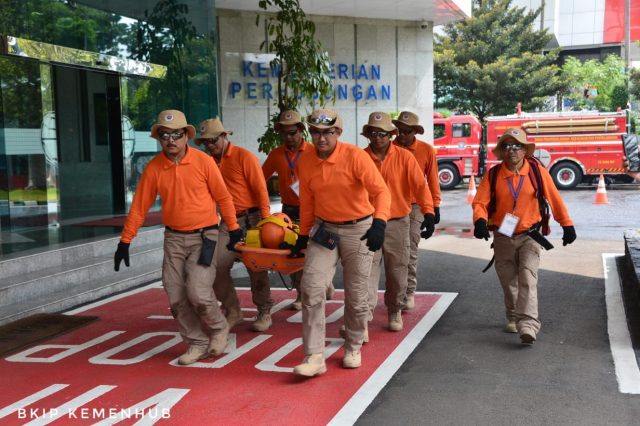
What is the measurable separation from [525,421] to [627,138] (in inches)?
907

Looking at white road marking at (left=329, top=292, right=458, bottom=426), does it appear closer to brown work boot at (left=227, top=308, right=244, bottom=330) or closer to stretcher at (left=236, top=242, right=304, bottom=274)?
stretcher at (left=236, top=242, right=304, bottom=274)

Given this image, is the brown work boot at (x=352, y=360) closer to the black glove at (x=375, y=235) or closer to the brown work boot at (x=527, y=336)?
the black glove at (x=375, y=235)

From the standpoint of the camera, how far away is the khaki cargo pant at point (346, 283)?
5793 millimetres

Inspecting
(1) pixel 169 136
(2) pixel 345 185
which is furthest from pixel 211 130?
(2) pixel 345 185

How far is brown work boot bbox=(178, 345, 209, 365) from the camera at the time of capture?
20.2 feet

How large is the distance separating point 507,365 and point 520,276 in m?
1.03

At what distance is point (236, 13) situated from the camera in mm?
21312

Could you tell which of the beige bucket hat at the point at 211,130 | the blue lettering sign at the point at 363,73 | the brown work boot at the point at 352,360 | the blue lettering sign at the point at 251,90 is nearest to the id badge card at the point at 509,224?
the brown work boot at the point at 352,360

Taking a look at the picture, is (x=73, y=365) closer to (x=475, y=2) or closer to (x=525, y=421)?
(x=525, y=421)

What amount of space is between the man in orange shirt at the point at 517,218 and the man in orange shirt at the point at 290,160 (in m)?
1.75

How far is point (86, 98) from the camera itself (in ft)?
47.5

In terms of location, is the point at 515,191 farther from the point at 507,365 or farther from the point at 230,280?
the point at 230,280

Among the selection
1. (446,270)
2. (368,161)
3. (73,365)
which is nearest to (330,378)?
(368,161)

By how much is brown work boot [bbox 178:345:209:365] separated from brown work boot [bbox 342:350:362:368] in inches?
47.9
